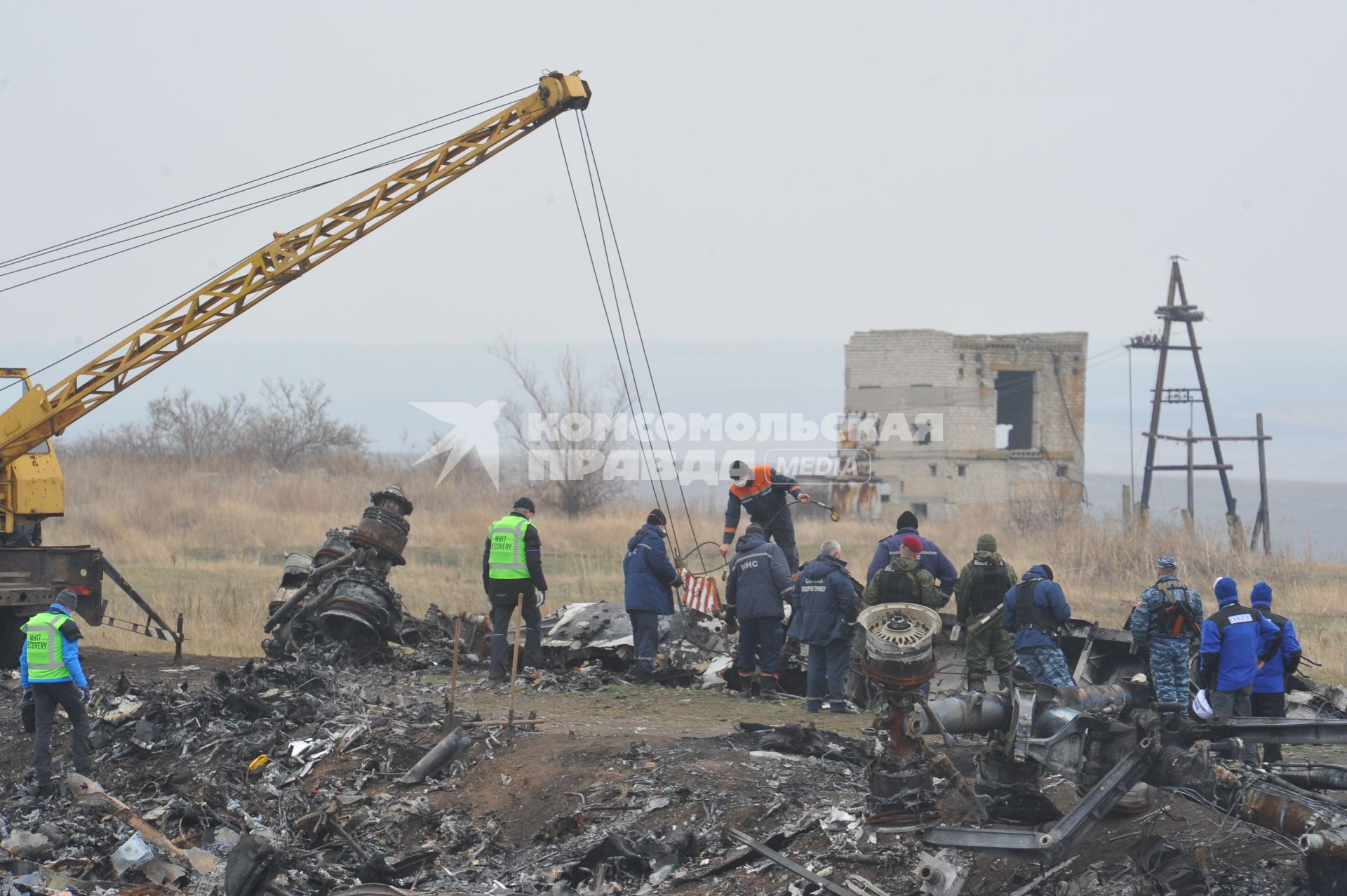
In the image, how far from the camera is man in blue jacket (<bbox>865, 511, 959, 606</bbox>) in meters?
12.2

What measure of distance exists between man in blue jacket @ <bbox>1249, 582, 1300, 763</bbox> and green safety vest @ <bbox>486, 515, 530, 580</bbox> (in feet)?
22.7

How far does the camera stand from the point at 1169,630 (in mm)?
10227

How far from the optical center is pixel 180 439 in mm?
50594

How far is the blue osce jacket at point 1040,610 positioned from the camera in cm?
1073

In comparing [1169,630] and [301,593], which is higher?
[1169,630]

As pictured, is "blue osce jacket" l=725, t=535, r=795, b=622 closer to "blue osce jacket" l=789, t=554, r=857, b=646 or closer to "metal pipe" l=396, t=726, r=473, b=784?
"blue osce jacket" l=789, t=554, r=857, b=646

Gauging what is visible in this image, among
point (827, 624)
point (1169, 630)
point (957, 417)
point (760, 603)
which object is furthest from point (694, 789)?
point (957, 417)

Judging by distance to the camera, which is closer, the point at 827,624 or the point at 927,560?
the point at 827,624

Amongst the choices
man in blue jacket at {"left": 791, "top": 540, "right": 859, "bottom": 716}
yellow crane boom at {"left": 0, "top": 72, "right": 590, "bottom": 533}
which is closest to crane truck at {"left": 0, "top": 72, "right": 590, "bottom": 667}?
yellow crane boom at {"left": 0, "top": 72, "right": 590, "bottom": 533}

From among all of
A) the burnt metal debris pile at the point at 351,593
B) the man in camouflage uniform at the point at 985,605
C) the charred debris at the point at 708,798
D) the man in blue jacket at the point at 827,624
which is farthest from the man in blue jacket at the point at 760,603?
the burnt metal debris pile at the point at 351,593

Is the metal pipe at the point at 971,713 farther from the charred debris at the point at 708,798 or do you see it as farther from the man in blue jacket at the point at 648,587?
the man in blue jacket at the point at 648,587

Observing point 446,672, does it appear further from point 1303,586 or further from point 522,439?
point 522,439

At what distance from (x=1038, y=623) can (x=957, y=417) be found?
26.2 metres

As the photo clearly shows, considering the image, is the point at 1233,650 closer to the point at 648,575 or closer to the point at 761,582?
the point at 761,582
